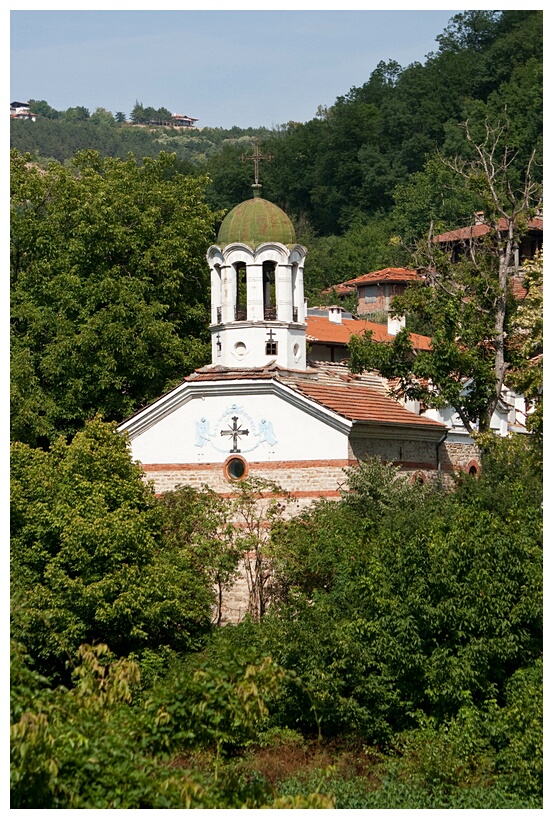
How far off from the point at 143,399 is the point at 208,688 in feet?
57.4

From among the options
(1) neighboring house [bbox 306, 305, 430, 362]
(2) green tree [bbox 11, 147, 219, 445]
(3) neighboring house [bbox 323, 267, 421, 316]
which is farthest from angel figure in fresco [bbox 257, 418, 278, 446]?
(3) neighboring house [bbox 323, 267, 421, 316]

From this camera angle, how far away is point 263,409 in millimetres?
28266

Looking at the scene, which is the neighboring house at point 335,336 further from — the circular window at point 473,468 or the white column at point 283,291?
the white column at point 283,291

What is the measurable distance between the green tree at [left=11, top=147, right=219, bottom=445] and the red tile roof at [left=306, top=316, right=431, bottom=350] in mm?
5539

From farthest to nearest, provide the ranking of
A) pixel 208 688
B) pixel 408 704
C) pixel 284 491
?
pixel 284 491 < pixel 408 704 < pixel 208 688

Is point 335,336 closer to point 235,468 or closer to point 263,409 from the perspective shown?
point 263,409

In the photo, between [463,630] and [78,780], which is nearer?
[78,780]

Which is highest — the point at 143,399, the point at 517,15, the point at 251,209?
the point at 517,15

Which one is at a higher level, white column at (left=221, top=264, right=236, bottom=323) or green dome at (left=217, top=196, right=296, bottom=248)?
green dome at (left=217, top=196, right=296, bottom=248)

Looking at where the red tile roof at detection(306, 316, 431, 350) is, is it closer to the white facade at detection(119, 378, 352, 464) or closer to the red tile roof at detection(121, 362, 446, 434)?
the red tile roof at detection(121, 362, 446, 434)

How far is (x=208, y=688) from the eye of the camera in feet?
57.5

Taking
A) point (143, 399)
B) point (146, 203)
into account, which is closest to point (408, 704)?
point (143, 399)

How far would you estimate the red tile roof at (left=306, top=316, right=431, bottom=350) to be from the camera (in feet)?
135
